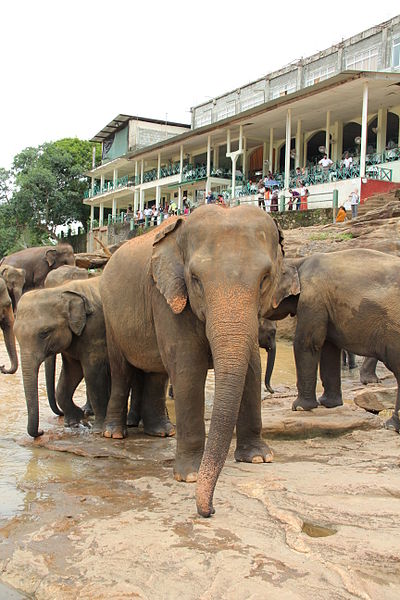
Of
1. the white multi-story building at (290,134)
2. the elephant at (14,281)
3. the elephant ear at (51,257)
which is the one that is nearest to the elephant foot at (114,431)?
the elephant at (14,281)

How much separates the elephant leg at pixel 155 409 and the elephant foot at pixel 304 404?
165 centimetres

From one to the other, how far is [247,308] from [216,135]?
31.7m

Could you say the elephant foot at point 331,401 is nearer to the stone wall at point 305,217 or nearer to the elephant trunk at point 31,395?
the elephant trunk at point 31,395

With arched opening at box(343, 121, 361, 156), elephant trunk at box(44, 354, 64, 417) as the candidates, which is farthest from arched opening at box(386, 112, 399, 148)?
elephant trunk at box(44, 354, 64, 417)

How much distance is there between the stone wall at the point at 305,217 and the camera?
22.1m

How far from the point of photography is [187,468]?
484cm

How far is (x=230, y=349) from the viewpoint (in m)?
3.97

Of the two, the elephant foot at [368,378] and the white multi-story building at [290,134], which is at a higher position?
the white multi-story building at [290,134]

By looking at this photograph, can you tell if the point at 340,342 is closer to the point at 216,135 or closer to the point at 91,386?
the point at 91,386

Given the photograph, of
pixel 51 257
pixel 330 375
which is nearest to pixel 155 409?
pixel 330 375

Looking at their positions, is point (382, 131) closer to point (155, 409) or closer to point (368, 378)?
point (368, 378)

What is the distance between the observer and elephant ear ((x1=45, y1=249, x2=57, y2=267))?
19.9 meters

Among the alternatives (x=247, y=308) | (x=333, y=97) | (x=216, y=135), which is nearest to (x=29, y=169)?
(x=216, y=135)

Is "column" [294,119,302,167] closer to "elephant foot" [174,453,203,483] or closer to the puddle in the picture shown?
"elephant foot" [174,453,203,483]
